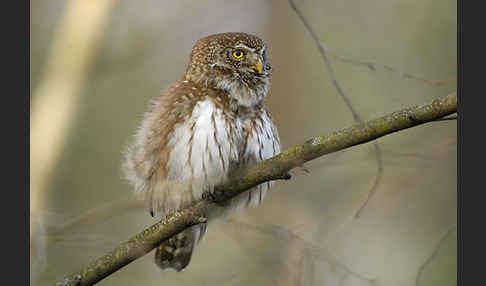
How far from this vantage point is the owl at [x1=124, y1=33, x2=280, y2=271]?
1918 mm

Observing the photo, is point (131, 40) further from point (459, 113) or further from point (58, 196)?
point (459, 113)

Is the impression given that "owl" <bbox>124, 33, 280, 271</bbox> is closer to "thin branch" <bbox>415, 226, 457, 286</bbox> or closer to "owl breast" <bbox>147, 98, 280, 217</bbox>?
"owl breast" <bbox>147, 98, 280, 217</bbox>

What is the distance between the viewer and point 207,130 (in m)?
1.90

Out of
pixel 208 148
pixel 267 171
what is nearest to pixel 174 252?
pixel 208 148

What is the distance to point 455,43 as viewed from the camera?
1.97 m

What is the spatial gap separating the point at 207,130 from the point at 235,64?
13.4 inches

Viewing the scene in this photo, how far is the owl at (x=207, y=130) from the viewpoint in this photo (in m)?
1.92

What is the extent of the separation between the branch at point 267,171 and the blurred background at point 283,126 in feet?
1.31

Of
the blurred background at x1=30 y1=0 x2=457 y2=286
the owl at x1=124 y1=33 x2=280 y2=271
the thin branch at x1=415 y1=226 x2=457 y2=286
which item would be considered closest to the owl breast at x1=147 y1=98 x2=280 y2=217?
the owl at x1=124 y1=33 x2=280 y2=271

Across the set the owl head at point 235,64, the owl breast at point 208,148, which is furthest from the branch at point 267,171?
the owl head at point 235,64

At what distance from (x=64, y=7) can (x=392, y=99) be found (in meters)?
1.41

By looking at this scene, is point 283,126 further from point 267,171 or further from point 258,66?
point 267,171

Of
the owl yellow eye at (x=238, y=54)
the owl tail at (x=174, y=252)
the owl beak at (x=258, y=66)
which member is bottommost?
the owl tail at (x=174, y=252)

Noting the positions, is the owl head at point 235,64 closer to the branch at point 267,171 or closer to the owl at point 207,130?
the owl at point 207,130
